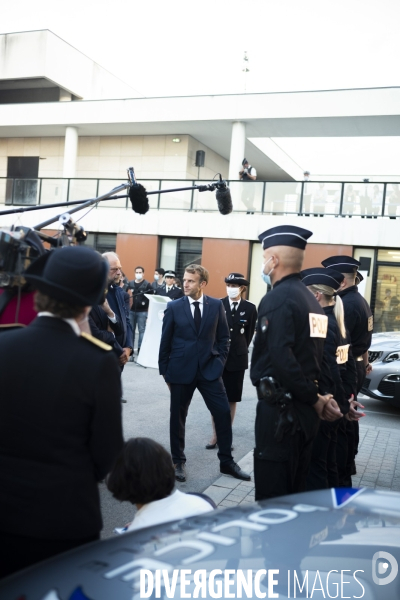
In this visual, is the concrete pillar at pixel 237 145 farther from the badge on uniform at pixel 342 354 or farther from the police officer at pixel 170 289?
the badge on uniform at pixel 342 354

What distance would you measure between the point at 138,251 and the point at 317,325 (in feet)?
65.5

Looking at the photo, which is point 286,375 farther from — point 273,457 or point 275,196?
point 275,196

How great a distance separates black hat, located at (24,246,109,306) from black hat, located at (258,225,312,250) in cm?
180

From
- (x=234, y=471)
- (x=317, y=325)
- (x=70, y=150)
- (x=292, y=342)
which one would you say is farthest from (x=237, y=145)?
(x=292, y=342)

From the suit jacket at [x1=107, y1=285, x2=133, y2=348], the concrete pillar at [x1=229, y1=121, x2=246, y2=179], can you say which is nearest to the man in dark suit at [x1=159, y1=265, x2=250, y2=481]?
the suit jacket at [x1=107, y1=285, x2=133, y2=348]

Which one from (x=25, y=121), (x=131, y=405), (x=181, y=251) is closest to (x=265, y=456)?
(x=131, y=405)

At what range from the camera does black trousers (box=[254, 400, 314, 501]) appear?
3.63 meters

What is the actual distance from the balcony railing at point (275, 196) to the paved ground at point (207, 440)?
1000 cm

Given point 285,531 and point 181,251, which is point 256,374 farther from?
point 181,251

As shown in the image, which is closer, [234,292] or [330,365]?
[330,365]

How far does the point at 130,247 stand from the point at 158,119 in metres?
5.23

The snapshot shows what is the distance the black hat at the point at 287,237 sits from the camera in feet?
12.7

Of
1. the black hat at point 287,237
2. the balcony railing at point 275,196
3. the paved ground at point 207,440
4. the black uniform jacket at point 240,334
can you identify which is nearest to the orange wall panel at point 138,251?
the balcony railing at point 275,196

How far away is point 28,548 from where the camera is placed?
230 centimetres
